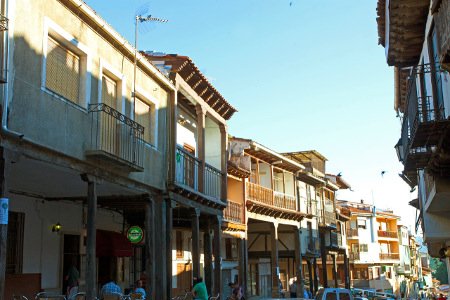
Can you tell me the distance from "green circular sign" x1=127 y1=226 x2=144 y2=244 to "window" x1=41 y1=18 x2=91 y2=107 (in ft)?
21.0

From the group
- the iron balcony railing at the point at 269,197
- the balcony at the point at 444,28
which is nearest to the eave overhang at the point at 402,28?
the balcony at the point at 444,28

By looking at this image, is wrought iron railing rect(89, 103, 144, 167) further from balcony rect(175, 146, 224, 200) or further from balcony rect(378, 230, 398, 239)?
balcony rect(378, 230, 398, 239)

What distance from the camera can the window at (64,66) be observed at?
461 inches

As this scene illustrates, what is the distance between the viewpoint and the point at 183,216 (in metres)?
21.7

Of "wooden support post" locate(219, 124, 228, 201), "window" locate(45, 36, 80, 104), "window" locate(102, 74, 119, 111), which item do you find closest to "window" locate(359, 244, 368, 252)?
"wooden support post" locate(219, 124, 228, 201)

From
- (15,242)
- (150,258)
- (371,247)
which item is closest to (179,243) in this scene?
(150,258)

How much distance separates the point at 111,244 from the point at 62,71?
8.33m

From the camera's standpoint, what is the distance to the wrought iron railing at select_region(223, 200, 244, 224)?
1075 inches

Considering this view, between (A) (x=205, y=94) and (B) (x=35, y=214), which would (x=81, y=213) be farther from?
(A) (x=205, y=94)

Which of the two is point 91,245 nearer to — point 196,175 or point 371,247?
point 196,175

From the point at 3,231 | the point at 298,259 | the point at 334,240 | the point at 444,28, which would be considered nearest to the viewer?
the point at 444,28

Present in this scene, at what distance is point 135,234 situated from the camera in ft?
60.4

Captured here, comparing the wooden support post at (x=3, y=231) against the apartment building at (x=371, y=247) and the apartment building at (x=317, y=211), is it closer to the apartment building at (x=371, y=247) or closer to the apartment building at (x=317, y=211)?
the apartment building at (x=317, y=211)

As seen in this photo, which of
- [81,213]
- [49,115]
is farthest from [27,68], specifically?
[81,213]
